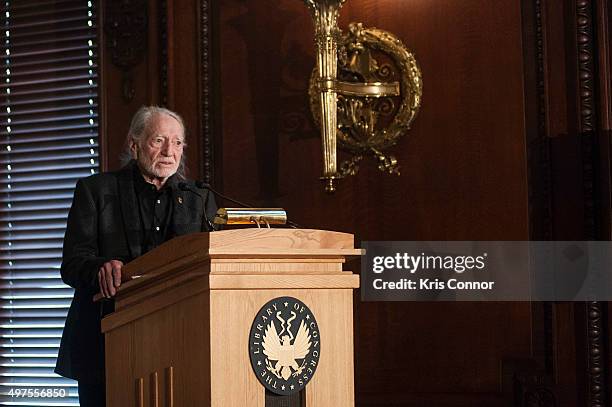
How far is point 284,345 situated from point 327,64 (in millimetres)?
1900

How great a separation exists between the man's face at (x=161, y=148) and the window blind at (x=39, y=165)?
1.35 m

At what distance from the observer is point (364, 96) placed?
3.96 m

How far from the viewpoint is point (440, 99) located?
3918mm

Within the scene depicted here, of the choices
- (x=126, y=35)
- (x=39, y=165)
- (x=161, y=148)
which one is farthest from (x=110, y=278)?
(x=39, y=165)

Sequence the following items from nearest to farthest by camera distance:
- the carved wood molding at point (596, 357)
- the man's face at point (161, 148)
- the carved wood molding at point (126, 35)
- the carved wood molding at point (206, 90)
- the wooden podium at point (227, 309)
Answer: the wooden podium at point (227, 309) → the man's face at point (161, 148) → the carved wood molding at point (596, 357) → the carved wood molding at point (206, 90) → the carved wood molding at point (126, 35)

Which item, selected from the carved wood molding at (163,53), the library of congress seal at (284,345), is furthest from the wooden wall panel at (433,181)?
the library of congress seal at (284,345)

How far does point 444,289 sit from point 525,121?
726 millimetres

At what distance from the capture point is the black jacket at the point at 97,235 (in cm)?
297

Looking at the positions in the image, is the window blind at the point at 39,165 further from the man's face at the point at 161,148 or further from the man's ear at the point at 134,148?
the man's face at the point at 161,148

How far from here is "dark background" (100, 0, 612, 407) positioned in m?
3.70

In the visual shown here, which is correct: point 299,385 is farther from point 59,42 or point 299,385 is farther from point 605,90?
point 59,42

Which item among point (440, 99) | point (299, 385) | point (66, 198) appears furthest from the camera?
point (66, 198)

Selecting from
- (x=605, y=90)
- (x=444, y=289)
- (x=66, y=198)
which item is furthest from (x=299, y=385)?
(x=66, y=198)

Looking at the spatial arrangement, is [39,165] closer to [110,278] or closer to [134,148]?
[134,148]
